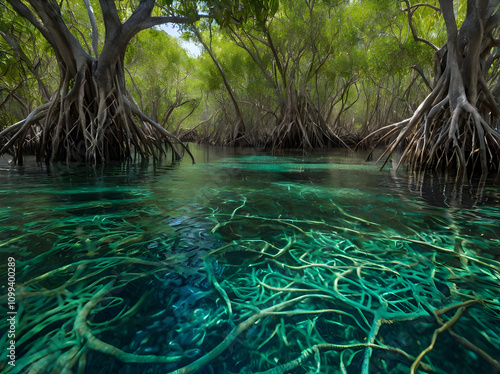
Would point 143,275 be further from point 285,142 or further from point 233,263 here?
point 285,142

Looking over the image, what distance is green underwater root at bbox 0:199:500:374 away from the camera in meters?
0.60

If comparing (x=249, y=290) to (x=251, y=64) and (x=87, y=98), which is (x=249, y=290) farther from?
(x=251, y=64)

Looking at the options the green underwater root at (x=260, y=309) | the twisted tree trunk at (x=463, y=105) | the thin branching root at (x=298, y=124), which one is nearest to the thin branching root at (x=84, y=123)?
the green underwater root at (x=260, y=309)

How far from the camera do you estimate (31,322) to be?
0.69 metres

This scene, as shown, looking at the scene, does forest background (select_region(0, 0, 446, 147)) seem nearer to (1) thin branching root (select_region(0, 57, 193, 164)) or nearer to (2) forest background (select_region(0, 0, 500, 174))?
(2) forest background (select_region(0, 0, 500, 174))

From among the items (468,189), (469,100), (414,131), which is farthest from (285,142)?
(468,189)

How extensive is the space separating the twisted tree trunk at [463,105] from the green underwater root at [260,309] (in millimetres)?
3432

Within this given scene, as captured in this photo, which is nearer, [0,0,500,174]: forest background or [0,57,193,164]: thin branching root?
[0,0,500,174]: forest background

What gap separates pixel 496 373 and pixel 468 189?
9.12 feet

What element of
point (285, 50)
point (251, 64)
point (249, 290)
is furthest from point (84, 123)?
point (251, 64)

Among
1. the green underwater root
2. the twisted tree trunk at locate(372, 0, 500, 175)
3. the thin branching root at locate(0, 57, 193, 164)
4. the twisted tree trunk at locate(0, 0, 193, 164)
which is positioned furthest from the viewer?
the thin branching root at locate(0, 57, 193, 164)

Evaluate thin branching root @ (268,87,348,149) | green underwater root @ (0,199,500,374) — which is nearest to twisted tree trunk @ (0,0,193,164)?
green underwater root @ (0,199,500,374)

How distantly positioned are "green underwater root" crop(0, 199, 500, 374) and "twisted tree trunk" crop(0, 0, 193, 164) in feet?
13.0

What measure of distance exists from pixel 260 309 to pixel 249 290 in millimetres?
99
